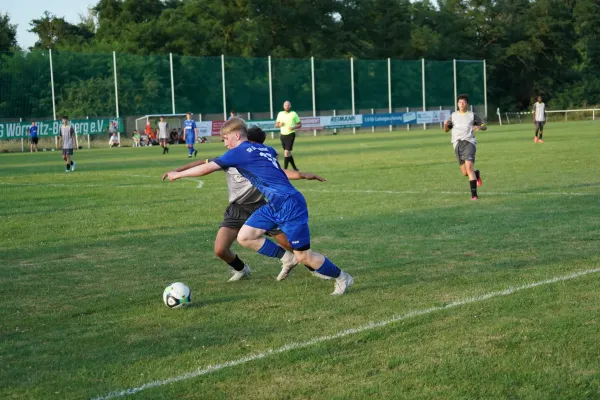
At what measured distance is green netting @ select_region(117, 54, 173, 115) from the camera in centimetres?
5150

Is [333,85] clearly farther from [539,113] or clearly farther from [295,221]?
[295,221]

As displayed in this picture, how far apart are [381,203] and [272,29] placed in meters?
64.4

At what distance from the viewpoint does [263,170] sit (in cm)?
788

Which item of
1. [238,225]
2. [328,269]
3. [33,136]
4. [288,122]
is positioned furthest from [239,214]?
[33,136]

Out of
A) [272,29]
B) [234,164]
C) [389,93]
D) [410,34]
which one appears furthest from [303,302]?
[410,34]

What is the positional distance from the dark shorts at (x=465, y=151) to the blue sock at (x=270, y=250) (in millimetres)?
8350

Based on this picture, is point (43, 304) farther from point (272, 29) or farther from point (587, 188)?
point (272, 29)

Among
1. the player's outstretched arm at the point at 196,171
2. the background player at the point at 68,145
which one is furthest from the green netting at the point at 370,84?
the player's outstretched arm at the point at 196,171

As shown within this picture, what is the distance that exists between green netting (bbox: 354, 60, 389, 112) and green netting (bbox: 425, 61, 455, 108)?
3.68 m

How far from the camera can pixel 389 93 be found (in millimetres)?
63438

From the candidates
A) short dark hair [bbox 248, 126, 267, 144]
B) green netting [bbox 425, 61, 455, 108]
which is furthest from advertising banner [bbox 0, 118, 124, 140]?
short dark hair [bbox 248, 126, 267, 144]

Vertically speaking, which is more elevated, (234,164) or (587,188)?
(234,164)

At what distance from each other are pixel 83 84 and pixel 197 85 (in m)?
7.48

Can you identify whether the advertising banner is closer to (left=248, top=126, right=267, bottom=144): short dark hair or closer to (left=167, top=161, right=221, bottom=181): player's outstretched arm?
(left=248, top=126, right=267, bottom=144): short dark hair
